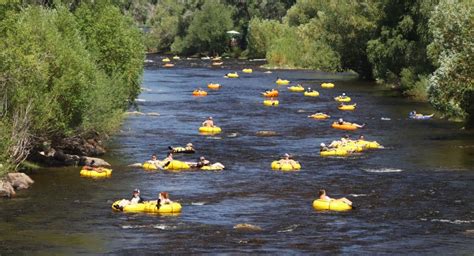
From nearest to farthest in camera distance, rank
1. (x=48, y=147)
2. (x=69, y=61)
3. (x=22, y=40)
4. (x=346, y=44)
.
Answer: (x=22, y=40)
(x=69, y=61)
(x=48, y=147)
(x=346, y=44)

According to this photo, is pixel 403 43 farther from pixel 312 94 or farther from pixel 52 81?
pixel 52 81

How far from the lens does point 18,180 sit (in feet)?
152

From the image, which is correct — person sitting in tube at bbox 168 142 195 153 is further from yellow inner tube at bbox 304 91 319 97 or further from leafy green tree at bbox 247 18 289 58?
leafy green tree at bbox 247 18 289 58

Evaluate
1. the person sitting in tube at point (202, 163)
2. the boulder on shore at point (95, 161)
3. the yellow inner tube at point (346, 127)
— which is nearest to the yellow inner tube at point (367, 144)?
the yellow inner tube at point (346, 127)

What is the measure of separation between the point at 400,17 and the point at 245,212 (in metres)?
54.9

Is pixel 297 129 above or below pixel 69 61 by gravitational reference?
below

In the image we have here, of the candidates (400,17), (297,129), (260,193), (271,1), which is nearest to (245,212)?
(260,193)

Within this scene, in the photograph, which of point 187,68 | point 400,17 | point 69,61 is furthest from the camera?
point 187,68

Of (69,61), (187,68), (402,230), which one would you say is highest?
(69,61)

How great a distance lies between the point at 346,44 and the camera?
107 meters

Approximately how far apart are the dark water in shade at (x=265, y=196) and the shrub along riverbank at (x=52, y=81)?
245cm

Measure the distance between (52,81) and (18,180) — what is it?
5.66 metres

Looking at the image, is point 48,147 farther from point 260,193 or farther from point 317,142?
point 317,142

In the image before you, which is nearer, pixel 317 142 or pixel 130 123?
pixel 317 142
